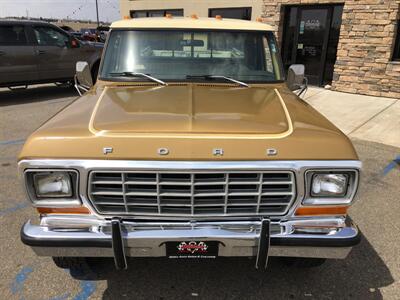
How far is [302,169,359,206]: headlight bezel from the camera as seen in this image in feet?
7.47

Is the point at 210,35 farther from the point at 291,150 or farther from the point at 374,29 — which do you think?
the point at 374,29

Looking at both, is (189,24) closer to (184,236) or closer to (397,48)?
(184,236)

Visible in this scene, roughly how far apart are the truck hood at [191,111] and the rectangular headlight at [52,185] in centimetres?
35

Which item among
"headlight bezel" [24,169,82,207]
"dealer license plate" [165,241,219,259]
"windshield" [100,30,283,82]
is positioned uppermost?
"windshield" [100,30,283,82]

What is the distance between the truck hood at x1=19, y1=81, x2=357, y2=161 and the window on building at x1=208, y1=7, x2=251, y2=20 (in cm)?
1100

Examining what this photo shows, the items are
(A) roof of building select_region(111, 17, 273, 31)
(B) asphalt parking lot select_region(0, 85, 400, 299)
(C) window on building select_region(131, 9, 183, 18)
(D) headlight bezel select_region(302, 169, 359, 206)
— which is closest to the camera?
(D) headlight bezel select_region(302, 169, 359, 206)

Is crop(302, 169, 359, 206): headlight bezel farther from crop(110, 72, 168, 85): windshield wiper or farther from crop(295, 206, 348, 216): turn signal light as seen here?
crop(110, 72, 168, 85): windshield wiper

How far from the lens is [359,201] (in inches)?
170

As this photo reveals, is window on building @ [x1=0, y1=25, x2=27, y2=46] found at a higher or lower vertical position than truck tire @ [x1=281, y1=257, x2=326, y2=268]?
higher

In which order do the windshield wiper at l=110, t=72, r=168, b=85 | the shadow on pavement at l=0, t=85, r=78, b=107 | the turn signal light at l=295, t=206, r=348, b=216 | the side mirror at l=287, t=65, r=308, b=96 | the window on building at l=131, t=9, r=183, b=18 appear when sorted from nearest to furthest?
the turn signal light at l=295, t=206, r=348, b=216, the windshield wiper at l=110, t=72, r=168, b=85, the side mirror at l=287, t=65, r=308, b=96, the shadow on pavement at l=0, t=85, r=78, b=107, the window on building at l=131, t=9, r=183, b=18

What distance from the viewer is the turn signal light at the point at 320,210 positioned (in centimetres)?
238

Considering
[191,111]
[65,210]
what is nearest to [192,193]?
[191,111]

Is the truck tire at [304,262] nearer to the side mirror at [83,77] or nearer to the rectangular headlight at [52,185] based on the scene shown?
the rectangular headlight at [52,185]

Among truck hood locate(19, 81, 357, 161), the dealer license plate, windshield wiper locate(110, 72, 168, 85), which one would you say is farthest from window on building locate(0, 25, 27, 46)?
the dealer license plate
